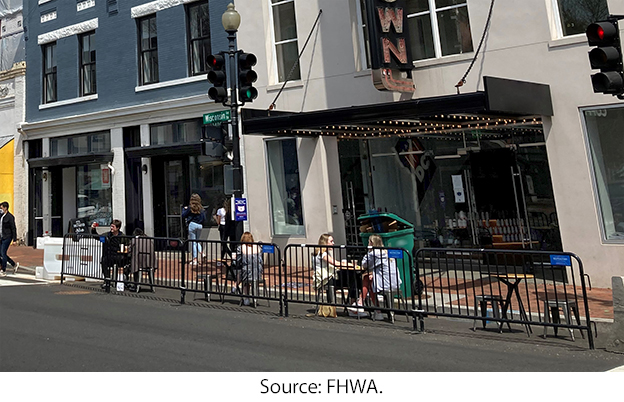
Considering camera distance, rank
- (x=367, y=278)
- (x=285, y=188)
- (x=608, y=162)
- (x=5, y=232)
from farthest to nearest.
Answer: (x=285, y=188), (x=5, y=232), (x=608, y=162), (x=367, y=278)

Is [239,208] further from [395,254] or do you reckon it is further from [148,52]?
[148,52]

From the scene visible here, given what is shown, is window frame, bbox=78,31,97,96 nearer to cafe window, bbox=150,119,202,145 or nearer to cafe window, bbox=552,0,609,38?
cafe window, bbox=150,119,202,145

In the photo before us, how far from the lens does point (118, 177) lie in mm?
17359

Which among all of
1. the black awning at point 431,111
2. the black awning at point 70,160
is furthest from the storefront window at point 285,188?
→ the black awning at point 70,160

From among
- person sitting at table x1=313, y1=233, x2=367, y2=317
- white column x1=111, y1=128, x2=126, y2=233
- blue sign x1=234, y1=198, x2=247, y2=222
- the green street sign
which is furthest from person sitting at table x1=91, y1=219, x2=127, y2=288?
white column x1=111, y1=128, x2=126, y2=233

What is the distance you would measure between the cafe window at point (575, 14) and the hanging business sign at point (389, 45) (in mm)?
3160

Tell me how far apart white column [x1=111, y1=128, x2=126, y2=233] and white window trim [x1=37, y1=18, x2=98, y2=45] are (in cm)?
407

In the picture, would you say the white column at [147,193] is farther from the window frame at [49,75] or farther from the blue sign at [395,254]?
the blue sign at [395,254]

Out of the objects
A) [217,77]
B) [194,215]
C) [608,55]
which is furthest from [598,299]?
[194,215]

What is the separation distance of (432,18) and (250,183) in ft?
21.2

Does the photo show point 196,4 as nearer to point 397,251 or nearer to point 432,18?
point 432,18

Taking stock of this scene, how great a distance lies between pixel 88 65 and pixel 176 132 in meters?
5.15

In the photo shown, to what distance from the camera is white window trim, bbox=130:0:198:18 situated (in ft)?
54.4
